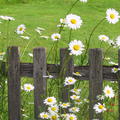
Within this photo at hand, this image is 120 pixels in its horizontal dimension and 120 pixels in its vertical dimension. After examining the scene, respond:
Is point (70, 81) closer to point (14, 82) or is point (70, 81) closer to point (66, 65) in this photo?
point (66, 65)

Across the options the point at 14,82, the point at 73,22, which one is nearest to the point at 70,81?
the point at 73,22

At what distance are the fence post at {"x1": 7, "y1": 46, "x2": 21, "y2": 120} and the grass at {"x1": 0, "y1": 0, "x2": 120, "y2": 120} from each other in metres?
5.33

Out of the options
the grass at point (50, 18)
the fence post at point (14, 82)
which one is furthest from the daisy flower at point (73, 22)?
the grass at point (50, 18)

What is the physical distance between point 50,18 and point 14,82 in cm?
1002

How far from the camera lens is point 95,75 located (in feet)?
12.5

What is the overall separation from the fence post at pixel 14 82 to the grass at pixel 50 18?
5.33 metres

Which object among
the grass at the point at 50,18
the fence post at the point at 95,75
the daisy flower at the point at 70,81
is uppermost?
the grass at the point at 50,18

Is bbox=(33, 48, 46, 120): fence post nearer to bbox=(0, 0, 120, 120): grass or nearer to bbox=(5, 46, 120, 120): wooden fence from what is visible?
bbox=(5, 46, 120, 120): wooden fence

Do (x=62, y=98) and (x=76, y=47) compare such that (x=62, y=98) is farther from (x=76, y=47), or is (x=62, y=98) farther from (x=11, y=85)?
(x=76, y=47)

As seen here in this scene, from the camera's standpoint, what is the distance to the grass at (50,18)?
10.4 meters

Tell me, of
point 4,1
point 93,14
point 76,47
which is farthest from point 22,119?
point 4,1

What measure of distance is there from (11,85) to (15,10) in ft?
38.5

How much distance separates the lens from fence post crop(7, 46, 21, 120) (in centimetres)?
387

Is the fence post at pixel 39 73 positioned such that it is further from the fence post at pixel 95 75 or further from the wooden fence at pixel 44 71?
the fence post at pixel 95 75
